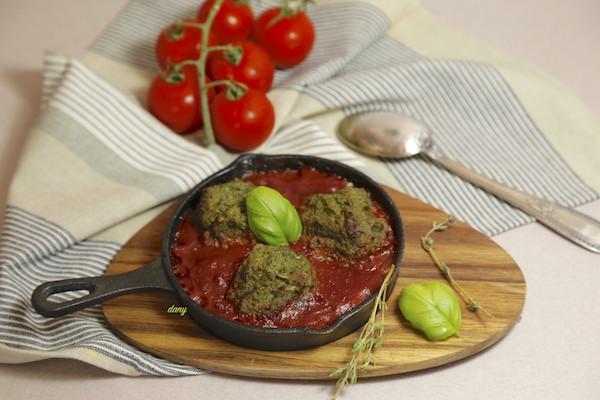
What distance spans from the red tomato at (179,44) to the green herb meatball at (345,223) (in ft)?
4.01

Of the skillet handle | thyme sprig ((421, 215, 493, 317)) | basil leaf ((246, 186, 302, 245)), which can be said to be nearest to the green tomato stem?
basil leaf ((246, 186, 302, 245))

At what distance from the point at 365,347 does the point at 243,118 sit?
46.5 inches

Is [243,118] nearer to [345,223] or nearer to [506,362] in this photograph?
[345,223]

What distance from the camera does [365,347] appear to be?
228cm

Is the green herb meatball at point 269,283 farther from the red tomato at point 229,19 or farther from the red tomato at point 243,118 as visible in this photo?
the red tomato at point 229,19

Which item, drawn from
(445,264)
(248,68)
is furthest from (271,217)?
(248,68)

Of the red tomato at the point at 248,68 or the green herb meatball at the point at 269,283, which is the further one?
the red tomato at the point at 248,68

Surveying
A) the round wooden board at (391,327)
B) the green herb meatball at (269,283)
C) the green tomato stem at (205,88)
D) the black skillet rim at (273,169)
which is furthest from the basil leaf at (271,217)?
the green tomato stem at (205,88)

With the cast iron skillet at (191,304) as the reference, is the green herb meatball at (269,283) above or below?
above

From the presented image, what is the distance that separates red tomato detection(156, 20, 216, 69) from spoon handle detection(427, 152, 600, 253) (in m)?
1.44

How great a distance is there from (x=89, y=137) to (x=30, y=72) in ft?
3.36

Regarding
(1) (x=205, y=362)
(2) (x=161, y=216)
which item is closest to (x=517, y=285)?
(1) (x=205, y=362)

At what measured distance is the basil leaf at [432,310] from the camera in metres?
2.27

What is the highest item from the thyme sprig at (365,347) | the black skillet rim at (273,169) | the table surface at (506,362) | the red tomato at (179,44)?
the red tomato at (179,44)
